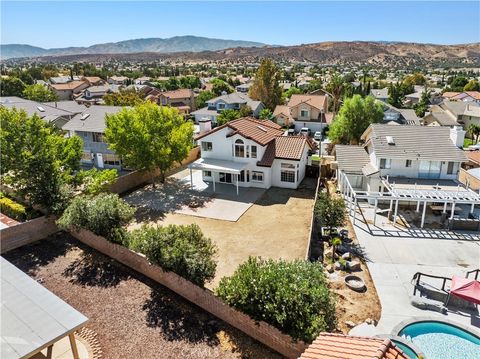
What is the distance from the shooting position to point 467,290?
1795 cm

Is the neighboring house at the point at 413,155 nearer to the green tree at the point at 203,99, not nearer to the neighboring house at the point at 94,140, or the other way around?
the neighboring house at the point at 94,140

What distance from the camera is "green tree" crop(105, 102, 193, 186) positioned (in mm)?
32656

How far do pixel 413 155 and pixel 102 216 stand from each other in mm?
25936

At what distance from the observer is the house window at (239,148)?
35.3m

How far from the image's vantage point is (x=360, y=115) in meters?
47.3

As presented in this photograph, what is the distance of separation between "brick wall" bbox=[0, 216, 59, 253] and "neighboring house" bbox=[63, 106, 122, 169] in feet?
54.9

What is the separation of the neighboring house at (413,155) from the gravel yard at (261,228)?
618 cm

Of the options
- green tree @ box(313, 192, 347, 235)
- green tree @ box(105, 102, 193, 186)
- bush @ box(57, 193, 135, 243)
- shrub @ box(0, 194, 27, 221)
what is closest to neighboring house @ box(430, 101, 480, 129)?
green tree @ box(313, 192, 347, 235)

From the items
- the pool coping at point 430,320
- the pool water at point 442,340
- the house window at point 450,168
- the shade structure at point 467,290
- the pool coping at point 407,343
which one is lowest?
the pool water at point 442,340

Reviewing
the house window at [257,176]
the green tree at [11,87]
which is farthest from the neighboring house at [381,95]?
the green tree at [11,87]

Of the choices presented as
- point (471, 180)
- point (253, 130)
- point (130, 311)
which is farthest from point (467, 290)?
point (253, 130)

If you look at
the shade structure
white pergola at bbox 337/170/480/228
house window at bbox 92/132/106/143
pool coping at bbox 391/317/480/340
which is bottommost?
pool coping at bbox 391/317/480/340

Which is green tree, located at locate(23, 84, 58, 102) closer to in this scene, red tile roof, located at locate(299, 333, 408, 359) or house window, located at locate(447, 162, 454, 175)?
house window, located at locate(447, 162, 454, 175)

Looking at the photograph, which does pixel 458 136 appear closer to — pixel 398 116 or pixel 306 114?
pixel 398 116
